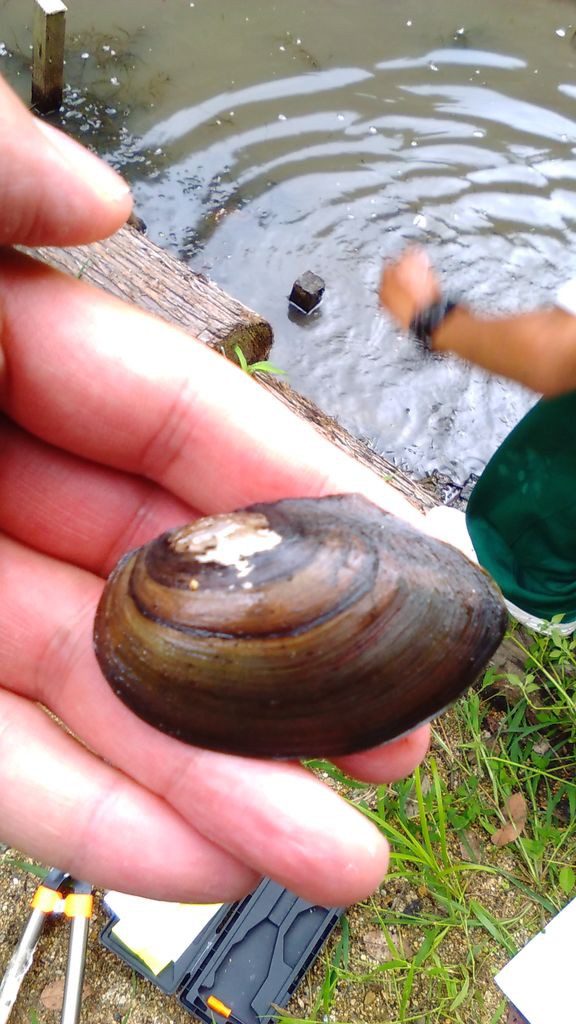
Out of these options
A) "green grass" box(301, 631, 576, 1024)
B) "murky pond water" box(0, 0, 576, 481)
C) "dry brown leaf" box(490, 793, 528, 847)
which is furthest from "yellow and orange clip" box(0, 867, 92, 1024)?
"murky pond water" box(0, 0, 576, 481)

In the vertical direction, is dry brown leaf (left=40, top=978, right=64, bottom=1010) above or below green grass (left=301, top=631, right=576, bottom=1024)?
below

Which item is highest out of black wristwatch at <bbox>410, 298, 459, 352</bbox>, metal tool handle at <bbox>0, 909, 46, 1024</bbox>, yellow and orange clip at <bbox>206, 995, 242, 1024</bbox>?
black wristwatch at <bbox>410, 298, 459, 352</bbox>

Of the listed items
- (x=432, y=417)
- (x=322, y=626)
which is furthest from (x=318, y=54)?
(x=322, y=626)

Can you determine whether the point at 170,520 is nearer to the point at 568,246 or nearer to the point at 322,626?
the point at 322,626

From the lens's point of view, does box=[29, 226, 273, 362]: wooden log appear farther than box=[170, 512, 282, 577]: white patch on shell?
Yes

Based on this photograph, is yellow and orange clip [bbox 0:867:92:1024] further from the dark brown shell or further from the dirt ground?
the dark brown shell

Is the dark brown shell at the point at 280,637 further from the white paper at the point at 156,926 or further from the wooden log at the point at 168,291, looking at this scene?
the wooden log at the point at 168,291
